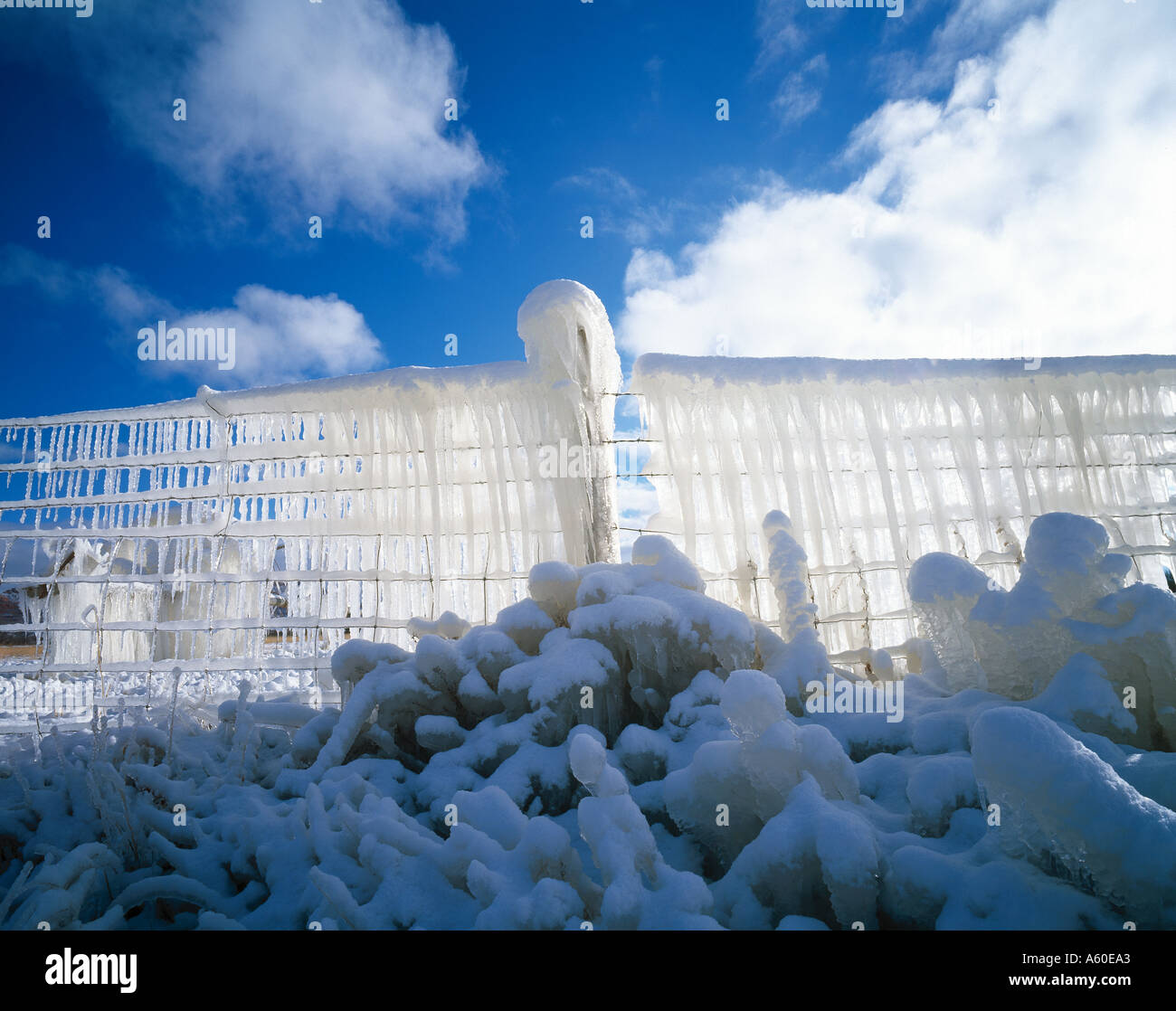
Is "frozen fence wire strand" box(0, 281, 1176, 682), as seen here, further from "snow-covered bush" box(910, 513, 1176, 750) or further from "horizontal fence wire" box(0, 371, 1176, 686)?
"snow-covered bush" box(910, 513, 1176, 750)

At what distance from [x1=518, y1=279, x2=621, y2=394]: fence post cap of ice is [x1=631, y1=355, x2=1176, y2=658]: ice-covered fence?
1.51 feet

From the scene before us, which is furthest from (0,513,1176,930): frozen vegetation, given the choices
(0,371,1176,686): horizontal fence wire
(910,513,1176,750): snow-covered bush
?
(0,371,1176,686): horizontal fence wire

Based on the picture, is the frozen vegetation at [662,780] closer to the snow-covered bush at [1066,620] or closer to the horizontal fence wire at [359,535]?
the snow-covered bush at [1066,620]

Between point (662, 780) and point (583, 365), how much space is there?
3699 mm

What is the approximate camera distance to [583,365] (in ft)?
16.9

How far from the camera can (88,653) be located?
632 cm

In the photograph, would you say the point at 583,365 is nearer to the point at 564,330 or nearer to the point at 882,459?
the point at 564,330

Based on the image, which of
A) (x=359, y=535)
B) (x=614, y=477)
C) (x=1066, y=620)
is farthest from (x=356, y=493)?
(x=1066, y=620)

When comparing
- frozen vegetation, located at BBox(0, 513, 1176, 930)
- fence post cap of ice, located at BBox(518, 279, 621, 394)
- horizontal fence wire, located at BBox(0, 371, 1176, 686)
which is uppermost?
fence post cap of ice, located at BBox(518, 279, 621, 394)

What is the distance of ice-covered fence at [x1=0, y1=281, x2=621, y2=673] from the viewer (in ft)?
16.6

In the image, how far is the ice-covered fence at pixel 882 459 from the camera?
499 centimetres

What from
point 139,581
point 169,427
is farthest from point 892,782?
point 169,427
